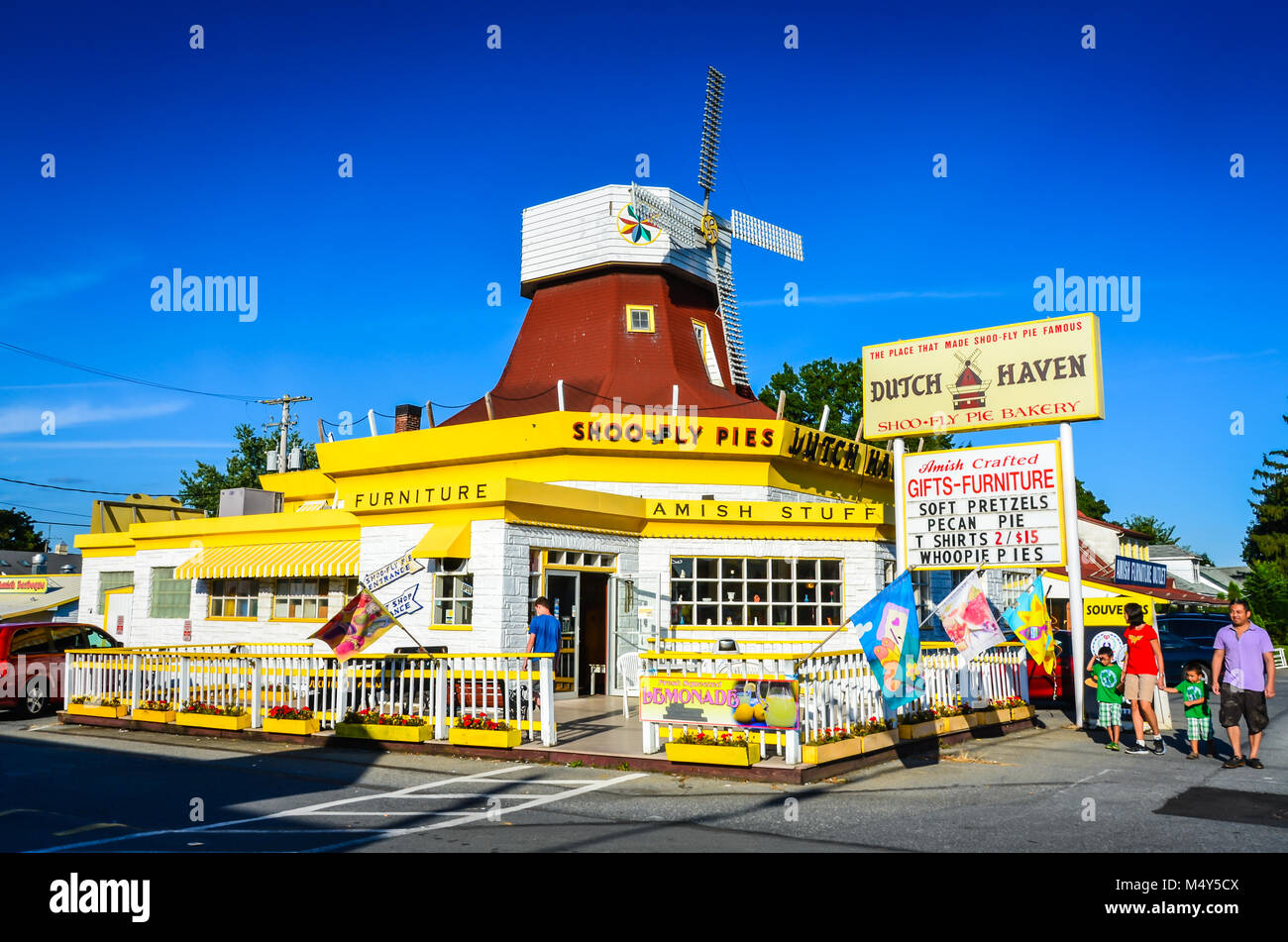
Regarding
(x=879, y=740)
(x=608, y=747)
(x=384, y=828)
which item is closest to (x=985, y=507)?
(x=879, y=740)

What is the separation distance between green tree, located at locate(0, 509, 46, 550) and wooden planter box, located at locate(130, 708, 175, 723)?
2389 inches

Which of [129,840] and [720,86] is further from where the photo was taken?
[720,86]

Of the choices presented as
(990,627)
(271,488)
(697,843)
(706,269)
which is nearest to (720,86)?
(706,269)

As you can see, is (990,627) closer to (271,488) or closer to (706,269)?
(706,269)

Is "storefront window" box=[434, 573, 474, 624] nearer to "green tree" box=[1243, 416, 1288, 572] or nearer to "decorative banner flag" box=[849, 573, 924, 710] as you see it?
"decorative banner flag" box=[849, 573, 924, 710]

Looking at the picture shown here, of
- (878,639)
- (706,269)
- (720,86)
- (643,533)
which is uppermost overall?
(720,86)

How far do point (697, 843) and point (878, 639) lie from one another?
4.56 meters

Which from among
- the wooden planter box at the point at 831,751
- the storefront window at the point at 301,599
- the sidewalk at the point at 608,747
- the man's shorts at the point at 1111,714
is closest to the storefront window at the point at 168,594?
the storefront window at the point at 301,599

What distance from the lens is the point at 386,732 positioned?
13.2m

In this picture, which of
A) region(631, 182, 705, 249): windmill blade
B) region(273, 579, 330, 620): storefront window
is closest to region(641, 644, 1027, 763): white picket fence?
region(273, 579, 330, 620): storefront window

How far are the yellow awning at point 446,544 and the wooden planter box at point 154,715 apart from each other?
4595 mm

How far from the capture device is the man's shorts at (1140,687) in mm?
13398

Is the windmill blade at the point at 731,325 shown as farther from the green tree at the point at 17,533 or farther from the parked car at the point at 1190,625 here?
the green tree at the point at 17,533
